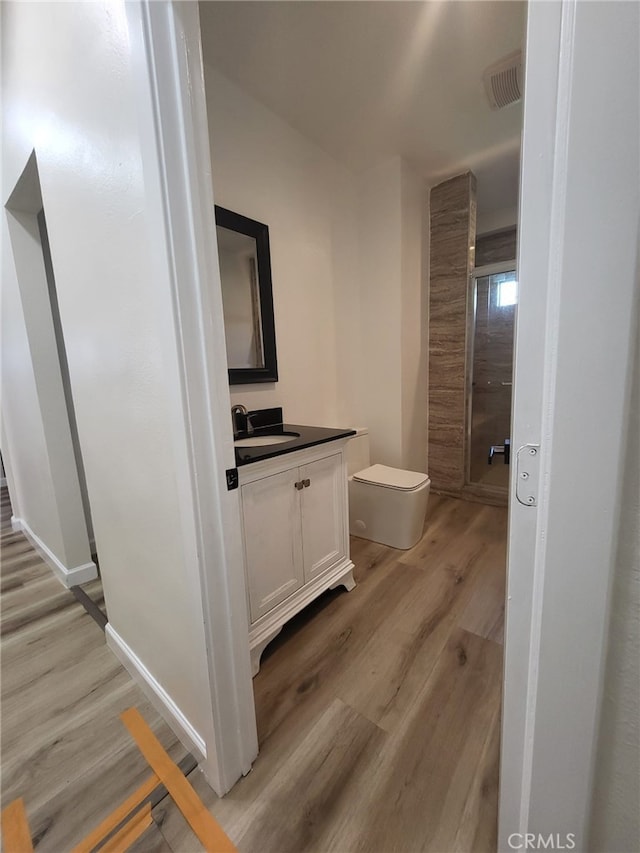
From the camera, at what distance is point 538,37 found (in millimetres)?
372

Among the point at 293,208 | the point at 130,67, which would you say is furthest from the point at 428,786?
the point at 293,208

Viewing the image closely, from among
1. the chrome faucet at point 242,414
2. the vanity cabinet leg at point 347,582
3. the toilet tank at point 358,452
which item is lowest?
the vanity cabinet leg at point 347,582

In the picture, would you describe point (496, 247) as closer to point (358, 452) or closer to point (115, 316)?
point (358, 452)

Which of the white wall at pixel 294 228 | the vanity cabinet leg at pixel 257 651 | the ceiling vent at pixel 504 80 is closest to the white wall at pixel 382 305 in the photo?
the white wall at pixel 294 228

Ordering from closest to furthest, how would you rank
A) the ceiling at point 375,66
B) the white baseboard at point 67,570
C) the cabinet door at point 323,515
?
the ceiling at point 375,66
the cabinet door at point 323,515
the white baseboard at point 67,570

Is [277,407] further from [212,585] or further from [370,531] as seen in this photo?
[212,585]

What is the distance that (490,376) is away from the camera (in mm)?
Result: 3070

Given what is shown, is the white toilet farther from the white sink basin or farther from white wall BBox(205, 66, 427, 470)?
the white sink basin

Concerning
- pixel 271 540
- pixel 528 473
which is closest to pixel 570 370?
pixel 528 473

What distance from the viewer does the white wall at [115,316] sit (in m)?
0.79

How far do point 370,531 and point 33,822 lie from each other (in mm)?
1774

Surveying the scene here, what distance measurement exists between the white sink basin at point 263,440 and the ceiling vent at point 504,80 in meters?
2.03

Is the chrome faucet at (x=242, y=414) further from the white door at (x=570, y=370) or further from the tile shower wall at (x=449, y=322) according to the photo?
the tile shower wall at (x=449, y=322)

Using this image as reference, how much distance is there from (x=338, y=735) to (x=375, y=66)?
9.15 ft
